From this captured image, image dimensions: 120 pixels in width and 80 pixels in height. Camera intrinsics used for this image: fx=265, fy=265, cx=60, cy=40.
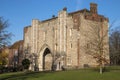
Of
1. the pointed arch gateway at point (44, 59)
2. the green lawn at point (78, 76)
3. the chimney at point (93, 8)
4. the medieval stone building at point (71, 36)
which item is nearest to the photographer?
the green lawn at point (78, 76)

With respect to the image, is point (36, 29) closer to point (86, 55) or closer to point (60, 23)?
point (60, 23)

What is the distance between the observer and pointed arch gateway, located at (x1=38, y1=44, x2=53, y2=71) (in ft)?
208

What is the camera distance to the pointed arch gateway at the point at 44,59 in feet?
208

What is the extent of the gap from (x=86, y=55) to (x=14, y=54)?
3211 centimetres

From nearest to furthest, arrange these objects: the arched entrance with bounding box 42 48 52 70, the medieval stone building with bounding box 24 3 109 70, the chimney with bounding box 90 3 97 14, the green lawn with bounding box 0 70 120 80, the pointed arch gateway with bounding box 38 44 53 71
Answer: the green lawn with bounding box 0 70 120 80, the medieval stone building with bounding box 24 3 109 70, the chimney with bounding box 90 3 97 14, the pointed arch gateway with bounding box 38 44 53 71, the arched entrance with bounding box 42 48 52 70

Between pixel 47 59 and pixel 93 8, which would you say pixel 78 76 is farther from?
pixel 47 59

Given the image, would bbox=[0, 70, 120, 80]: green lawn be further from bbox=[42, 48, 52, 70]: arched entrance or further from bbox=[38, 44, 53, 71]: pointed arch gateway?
bbox=[42, 48, 52, 70]: arched entrance

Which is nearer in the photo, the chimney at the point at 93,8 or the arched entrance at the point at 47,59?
the chimney at the point at 93,8

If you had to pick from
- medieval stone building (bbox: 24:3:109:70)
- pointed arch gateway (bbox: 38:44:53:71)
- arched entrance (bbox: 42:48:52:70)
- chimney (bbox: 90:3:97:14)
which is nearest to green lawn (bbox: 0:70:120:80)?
medieval stone building (bbox: 24:3:109:70)

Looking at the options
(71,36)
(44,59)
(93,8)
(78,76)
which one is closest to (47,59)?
(44,59)

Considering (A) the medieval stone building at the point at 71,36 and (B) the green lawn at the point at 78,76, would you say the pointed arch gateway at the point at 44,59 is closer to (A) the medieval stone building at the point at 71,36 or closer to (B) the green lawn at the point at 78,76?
(A) the medieval stone building at the point at 71,36

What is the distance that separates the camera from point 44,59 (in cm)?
6469

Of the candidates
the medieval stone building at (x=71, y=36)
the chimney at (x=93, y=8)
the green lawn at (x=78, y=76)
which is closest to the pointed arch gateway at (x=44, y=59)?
the medieval stone building at (x=71, y=36)

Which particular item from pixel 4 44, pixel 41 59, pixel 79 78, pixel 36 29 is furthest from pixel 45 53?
pixel 79 78
